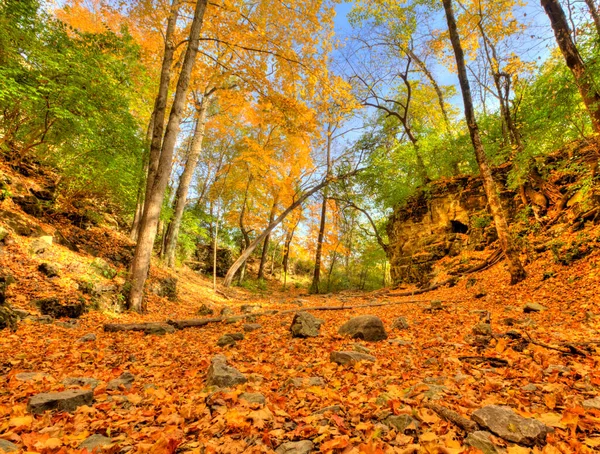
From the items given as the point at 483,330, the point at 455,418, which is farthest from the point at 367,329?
the point at 455,418

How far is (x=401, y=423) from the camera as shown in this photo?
1.97 metres

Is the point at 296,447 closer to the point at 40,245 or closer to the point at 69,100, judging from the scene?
the point at 40,245

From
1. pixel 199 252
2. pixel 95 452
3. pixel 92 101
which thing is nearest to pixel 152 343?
pixel 95 452

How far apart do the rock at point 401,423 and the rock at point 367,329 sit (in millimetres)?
2571

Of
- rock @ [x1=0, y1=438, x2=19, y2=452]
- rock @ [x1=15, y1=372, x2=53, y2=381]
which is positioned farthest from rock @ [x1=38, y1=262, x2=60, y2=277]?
rock @ [x1=0, y1=438, x2=19, y2=452]

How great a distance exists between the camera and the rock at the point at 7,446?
1.67 m

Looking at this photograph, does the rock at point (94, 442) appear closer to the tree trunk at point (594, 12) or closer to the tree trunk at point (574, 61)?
the tree trunk at point (574, 61)

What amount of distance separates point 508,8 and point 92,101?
16.7m

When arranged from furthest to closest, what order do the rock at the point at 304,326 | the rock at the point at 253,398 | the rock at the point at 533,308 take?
the rock at the point at 533,308, the rock at the point at 304,326, the rock at the point at 253,398

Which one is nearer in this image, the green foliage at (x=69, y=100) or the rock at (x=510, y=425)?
the rock at (x=510, y=425)

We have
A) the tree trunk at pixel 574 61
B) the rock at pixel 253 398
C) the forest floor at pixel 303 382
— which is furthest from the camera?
the tree trunk at pixel 574 61

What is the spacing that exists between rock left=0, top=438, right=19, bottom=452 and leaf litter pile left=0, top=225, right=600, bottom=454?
0.05 meters

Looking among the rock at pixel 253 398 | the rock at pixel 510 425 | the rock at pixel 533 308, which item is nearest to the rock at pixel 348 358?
the rock at pixel 253 398

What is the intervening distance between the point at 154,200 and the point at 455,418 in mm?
7342
